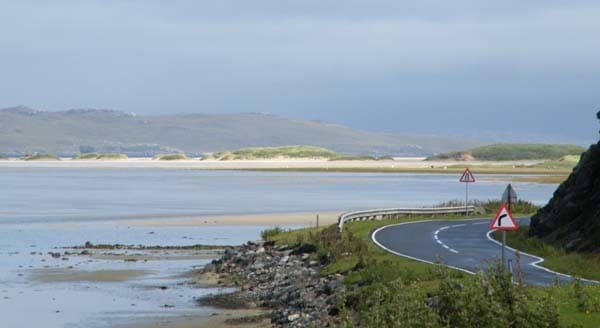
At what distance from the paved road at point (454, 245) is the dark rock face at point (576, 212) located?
1340mm

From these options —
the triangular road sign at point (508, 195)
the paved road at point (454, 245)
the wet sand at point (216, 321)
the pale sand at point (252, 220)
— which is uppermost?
the triangular road sign at point (508, 195)

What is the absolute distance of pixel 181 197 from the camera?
3615 inches

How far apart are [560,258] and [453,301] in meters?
15.0

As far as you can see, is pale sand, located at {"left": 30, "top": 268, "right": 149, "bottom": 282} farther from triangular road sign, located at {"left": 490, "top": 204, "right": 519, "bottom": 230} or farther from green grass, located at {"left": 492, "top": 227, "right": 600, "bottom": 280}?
triangular road sign, located at {"left": 490, "top": 204, "right": 519, "bottom": 230}

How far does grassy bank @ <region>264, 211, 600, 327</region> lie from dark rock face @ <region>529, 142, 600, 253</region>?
519 centimetres

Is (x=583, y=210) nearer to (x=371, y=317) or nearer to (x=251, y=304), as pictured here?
(x=251, y=304)

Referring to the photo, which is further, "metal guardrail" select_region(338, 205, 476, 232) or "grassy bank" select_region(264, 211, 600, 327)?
"metal guardrail" select_region(338, 205, 476, 232)

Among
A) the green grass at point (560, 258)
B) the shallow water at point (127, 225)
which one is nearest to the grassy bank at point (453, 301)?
the green grass at point (560, 258)

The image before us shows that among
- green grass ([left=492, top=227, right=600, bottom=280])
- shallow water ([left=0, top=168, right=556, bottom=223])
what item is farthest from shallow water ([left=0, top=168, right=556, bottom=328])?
green grass ([left=492, top=227, right=600, bottom=280])

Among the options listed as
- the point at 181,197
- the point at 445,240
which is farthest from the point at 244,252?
the point at 181,197

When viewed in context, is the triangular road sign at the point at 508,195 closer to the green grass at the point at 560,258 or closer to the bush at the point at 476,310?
the green grass at the point at 560,258

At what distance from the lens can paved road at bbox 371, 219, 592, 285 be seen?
30688mm

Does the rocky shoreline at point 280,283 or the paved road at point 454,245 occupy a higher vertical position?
the paved road at point 454,245

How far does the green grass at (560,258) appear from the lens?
96.7 ft
